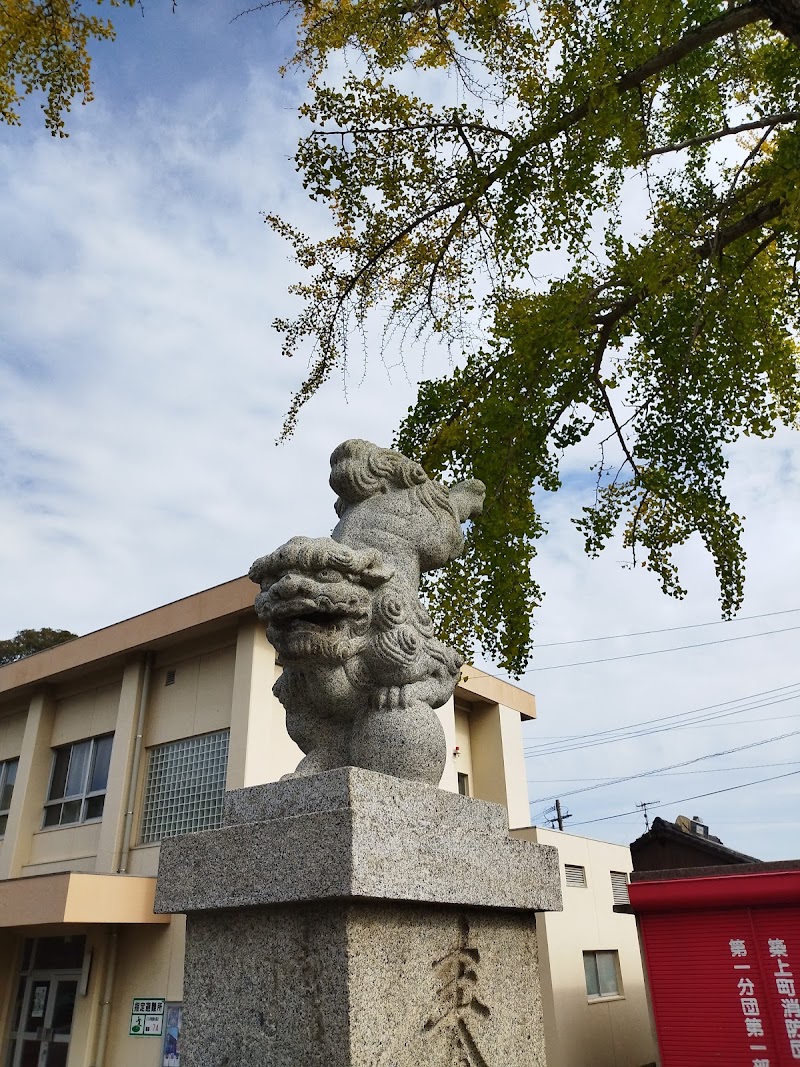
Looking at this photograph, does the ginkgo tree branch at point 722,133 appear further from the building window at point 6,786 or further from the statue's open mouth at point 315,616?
the building window at point 6,786

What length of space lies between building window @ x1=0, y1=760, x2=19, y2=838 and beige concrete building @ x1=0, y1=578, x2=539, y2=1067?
3cm

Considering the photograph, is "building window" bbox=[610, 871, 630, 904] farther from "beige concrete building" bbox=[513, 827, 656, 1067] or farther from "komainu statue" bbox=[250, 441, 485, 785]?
"komainu statue" bbox=[250, 441, 485, 785]

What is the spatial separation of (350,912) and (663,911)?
795 cm

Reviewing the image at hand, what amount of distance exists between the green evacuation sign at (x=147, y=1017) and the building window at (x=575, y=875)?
6660 millimetres

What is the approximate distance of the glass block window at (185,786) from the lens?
33.5 ft

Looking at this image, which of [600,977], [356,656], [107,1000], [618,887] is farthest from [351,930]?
[618,887]

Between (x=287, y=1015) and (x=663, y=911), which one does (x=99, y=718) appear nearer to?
(x=663, y=911)

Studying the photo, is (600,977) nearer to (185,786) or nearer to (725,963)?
(725,963)

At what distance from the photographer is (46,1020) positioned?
35.9ft

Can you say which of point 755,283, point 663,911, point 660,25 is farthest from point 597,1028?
point 660,25

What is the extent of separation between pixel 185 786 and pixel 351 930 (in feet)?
29.3

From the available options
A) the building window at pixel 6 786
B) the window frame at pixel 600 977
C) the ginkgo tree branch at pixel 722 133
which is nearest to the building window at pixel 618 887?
the window frame at pixel 600 977

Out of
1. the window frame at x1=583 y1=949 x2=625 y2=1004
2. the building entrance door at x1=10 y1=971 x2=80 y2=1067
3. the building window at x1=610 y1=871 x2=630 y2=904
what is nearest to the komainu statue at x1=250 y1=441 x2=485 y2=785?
the building entrance door at x1=10 y1=971 x2=80 y2=1067

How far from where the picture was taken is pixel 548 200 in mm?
5715
